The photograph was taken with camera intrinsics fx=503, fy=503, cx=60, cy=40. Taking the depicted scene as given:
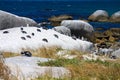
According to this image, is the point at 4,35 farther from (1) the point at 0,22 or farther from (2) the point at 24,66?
(2) the point at 24,66

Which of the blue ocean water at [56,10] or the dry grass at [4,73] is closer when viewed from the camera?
the dry grass at [4,73]

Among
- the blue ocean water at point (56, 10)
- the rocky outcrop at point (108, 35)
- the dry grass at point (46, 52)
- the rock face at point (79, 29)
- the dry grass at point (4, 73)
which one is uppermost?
the dry grass at point (4, 73)

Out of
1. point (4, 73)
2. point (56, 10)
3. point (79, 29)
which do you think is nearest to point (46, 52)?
point (4, 73)

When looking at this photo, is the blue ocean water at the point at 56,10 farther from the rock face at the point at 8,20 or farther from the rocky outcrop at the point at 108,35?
the rock face at the point at 8,20

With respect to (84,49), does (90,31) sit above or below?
below

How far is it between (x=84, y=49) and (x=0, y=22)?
4340mm

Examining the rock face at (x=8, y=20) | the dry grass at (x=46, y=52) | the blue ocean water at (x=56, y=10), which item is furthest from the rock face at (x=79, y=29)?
the blue ocean water at (x=56, y=10)

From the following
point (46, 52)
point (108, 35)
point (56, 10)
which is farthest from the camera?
point (56, 10)

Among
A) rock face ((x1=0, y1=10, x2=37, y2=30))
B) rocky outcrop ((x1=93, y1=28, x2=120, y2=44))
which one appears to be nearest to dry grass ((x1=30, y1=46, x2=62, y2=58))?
rock face ((x1=0, y1=10, x2=37, y2=30))

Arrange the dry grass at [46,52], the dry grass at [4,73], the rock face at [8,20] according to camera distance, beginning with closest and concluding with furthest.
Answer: the dry grass at [4,73] → the dry grass at [46,52] → the rock face at [8,20]

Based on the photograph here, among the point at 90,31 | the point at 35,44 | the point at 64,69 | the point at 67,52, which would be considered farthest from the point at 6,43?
the point at 90,31

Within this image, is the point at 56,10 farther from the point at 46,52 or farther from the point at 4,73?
the point at 4,73

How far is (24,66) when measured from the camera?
34.6 ft

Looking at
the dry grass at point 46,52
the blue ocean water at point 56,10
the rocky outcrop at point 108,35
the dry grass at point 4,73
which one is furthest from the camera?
the blue ocean water at point 56,10
